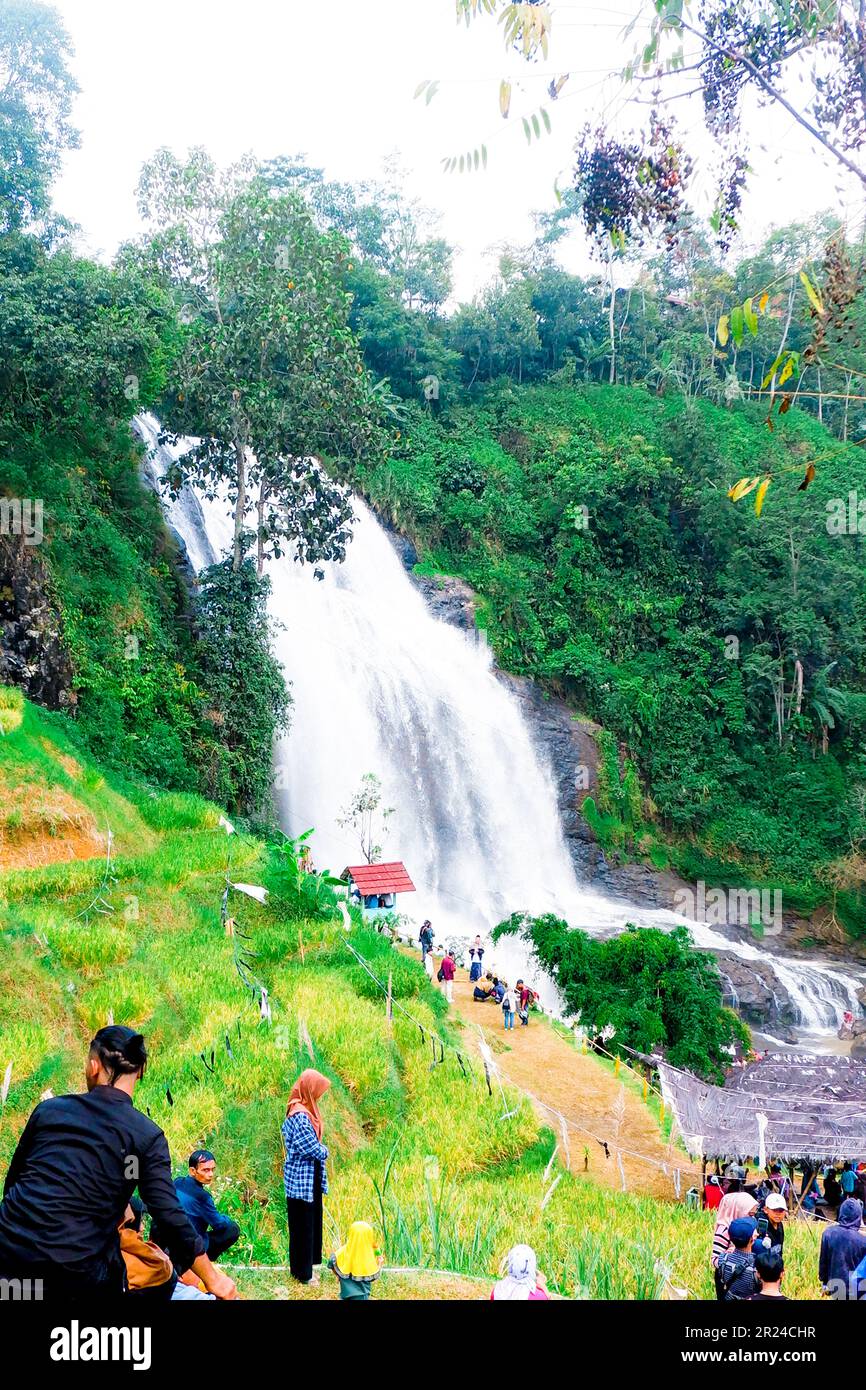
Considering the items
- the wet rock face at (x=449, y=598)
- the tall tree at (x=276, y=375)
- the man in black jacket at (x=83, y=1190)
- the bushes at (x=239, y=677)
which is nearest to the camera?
the man in black jacket at (x=83, y=1190)

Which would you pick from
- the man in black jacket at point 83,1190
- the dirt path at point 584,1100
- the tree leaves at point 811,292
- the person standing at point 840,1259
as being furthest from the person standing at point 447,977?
the tree leaves at point 811,292

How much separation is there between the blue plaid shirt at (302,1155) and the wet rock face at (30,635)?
42.6ft

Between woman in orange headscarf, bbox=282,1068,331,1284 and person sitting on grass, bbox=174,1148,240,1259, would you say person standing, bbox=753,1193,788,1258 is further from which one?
person sitting on grass, bbox=174,1148,240,1259

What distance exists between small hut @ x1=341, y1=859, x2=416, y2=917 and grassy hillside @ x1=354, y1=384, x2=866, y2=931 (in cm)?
1053

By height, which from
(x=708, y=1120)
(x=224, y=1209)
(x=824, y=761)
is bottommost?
(x=708, y=1120)

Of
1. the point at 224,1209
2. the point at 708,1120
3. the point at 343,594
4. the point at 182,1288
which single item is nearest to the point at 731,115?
the point at 182,1288

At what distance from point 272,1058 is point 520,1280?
189 inches

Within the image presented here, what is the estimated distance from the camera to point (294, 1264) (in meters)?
4.52

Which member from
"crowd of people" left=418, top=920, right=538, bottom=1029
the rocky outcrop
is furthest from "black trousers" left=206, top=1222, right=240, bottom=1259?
the rocky outcrop

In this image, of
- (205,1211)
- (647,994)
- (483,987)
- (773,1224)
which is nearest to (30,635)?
(483,987)

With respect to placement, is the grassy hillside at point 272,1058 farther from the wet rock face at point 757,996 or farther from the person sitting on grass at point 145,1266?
the wet rock face at point 757,996

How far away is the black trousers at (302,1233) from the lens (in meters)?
4.48
